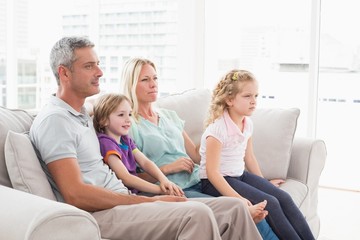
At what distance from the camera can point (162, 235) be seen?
2195 mm

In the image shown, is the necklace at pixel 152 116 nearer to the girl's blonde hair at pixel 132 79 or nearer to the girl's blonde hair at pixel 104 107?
the girl's blonde hair at pixel 132 79

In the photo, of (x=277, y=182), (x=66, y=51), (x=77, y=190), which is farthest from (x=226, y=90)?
(x=77, y=190)

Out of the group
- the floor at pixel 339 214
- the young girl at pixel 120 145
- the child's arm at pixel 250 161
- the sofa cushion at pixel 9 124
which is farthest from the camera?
the floor at pixel 339 214

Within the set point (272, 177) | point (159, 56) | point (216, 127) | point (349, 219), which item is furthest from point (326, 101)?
point (216, 127)

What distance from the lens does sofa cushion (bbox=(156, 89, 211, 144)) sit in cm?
330

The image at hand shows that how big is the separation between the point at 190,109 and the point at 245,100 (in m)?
0.50

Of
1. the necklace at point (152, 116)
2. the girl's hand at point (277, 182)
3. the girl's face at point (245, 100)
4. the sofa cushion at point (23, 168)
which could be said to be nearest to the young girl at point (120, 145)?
the necklace at point (152, 116)

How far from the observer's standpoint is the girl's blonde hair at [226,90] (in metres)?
2.94

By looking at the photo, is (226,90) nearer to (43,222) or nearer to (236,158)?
(236,158)

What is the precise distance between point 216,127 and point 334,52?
2591 millimetres

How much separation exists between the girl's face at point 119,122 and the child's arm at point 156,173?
0.52ft

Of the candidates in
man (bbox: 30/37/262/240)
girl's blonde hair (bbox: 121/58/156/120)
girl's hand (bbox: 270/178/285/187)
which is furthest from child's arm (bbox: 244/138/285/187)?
man (bbox: 30/37/262/240)

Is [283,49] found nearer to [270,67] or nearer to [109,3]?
[270,67]

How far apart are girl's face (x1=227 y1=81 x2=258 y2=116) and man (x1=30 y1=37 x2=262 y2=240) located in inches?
25.4
